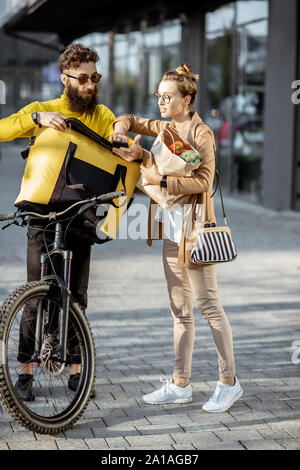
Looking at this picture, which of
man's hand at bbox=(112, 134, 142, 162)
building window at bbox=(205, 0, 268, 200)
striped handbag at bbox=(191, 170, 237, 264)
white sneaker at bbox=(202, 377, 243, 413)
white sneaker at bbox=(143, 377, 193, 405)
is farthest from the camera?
building window at bbox=(205, 0, 268, 200)

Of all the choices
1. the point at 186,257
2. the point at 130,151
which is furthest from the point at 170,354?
the point at 130,151

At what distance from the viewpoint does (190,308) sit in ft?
15.5

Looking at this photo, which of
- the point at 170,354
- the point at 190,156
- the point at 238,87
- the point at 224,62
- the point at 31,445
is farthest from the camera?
the point at 224,62

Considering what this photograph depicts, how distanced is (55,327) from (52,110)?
115 cm

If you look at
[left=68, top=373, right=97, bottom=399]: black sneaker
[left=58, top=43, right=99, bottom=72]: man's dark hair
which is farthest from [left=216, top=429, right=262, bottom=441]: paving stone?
[left=58, top=43, right=99, bottom=72]: man's dark hair

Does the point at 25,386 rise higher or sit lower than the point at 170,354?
higher

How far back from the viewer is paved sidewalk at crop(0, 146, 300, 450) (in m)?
4.16

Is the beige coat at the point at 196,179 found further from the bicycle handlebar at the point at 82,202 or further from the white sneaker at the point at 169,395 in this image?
the white sneaker at the point at 169,395

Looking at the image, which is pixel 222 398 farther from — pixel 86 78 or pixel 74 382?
pixel 86 78

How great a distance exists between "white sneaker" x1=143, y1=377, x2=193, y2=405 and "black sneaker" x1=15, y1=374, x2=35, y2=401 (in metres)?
0.63

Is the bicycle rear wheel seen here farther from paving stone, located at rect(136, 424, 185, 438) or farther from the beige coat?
the beige coat
